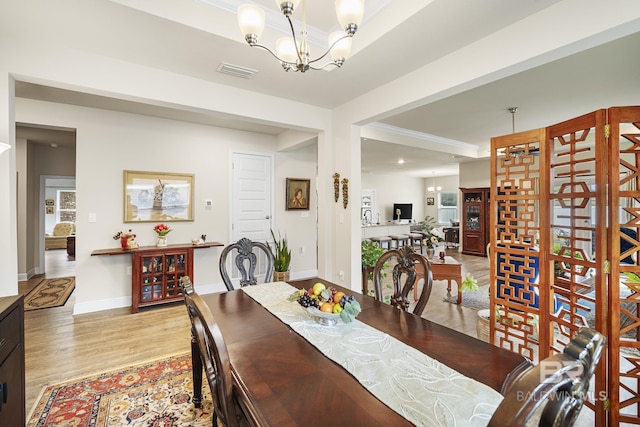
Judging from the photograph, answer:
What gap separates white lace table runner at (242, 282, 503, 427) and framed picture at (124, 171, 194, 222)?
11.5 feet

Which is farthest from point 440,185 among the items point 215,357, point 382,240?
point 215,357

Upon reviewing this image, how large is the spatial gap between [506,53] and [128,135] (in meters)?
4.44

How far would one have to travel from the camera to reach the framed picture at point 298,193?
17.7 ft

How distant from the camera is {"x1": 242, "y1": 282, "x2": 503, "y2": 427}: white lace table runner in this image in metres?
0.86

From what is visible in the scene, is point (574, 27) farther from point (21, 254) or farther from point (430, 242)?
point (21, 254)

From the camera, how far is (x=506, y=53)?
2.14 m

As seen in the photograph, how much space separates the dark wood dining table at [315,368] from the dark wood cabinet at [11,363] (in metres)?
0.95

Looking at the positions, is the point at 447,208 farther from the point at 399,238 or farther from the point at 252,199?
the point at 252,199

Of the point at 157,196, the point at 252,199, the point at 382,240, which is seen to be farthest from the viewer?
the point at 382,240

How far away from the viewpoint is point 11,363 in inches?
57.9

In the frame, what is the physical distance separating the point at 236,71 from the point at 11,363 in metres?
2.59

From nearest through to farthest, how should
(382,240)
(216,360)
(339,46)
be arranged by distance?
(216,360) → (339,46) → (382,240)

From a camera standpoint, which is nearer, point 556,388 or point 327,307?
point 556,388

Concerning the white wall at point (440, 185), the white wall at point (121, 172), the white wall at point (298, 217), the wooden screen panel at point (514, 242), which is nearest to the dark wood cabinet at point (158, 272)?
the white wall at point (121, 172)
